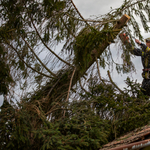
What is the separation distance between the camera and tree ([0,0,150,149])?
15.8ft

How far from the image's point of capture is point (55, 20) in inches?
255

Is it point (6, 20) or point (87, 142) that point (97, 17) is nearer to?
point (6, 20)

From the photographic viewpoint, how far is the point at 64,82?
7.44 m

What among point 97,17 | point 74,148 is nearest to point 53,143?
point 74,148

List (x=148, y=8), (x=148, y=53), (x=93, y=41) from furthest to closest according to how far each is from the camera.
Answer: (x=148, y=53)
(x=148, y=8)
(x=93, y=41)

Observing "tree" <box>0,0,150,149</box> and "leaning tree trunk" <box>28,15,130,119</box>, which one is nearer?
"tree" <box>0,0,150,149</box>

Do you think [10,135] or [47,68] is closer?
[10,135]

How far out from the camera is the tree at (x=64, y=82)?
4.83 meters

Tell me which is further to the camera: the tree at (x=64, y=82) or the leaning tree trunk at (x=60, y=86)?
the leaning tree trunk at (x=60, y=86)

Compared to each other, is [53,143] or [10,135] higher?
[10,135]

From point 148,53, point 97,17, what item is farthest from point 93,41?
point 148,53

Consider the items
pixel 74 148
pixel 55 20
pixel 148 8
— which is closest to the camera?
pixel 74 148

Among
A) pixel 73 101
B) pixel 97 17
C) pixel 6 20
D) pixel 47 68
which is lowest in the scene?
pixel 73 101

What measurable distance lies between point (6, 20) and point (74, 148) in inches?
156
